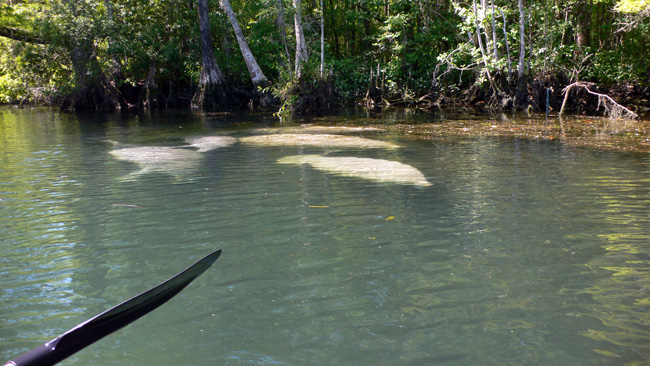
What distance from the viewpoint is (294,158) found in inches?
372

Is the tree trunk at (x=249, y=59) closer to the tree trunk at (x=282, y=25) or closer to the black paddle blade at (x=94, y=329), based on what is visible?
the tree trunk at (x=282, y=25)

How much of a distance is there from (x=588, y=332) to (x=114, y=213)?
4.84 metres

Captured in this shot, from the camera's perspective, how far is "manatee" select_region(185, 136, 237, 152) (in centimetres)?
1121

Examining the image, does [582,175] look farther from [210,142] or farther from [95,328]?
[210,142]

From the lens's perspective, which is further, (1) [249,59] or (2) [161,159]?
→ (1) [249,59]

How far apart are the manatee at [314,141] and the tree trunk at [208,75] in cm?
1169

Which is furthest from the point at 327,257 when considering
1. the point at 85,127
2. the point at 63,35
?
the point at 63,35

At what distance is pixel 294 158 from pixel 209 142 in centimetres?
339

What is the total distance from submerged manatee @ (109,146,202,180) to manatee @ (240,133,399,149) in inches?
80.4

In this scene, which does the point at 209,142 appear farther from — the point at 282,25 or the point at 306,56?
the point at 282,25

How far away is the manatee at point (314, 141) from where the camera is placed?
1105cm

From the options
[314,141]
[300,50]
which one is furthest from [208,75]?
[314,141]

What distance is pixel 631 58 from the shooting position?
61.3ft

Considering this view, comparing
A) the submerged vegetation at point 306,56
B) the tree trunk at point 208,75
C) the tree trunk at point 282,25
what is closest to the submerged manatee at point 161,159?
the submerged vegetation at point 306,56
